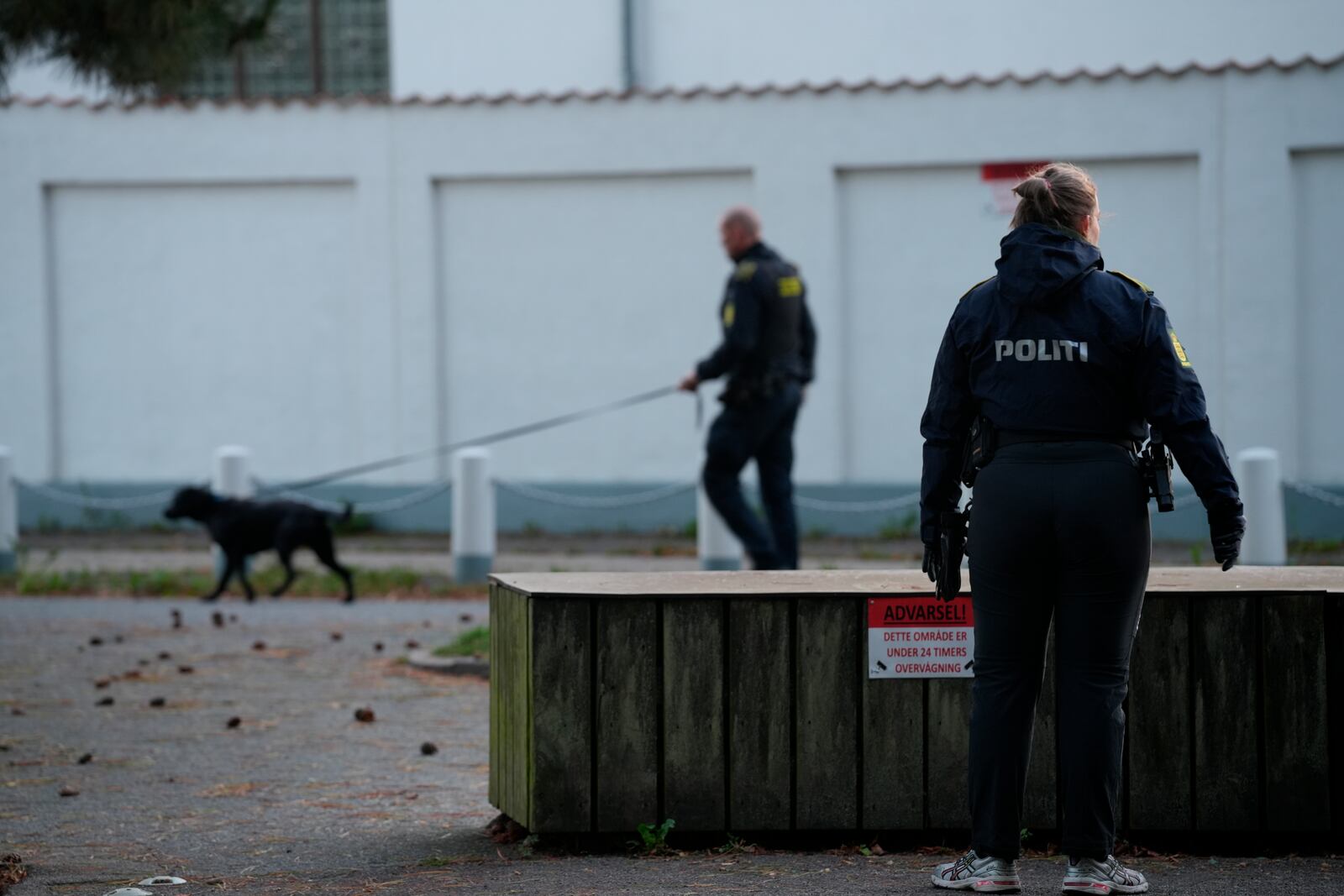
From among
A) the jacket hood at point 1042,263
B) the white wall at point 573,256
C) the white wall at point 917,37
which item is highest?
the white wall at point 917,37

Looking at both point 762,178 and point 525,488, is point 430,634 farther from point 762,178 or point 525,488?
point 762,178

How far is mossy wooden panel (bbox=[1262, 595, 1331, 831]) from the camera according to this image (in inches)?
189

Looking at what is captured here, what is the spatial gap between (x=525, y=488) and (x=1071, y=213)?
36.7 feet

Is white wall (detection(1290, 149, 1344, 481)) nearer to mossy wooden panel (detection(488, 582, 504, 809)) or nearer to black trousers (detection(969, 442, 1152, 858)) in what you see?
mossy wooden panel (detection(488, 582, 504, 809))

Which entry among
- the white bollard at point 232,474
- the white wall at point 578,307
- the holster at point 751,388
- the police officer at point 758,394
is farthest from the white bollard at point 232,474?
the holster at point 751,388

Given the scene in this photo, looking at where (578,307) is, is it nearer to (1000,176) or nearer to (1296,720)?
(1000,176)

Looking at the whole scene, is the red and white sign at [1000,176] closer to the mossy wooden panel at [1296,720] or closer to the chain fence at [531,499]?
the chain fence at [531,499]

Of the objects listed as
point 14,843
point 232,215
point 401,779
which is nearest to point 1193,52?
point 232,215

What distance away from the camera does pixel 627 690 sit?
16.0 feet

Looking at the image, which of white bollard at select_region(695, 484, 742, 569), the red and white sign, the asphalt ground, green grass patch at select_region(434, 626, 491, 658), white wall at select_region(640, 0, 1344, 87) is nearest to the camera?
the asphalt ground

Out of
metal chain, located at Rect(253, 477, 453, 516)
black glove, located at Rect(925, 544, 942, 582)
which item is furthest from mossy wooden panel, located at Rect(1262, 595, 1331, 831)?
metal chain, located at Rect(253, 477, 453, 516)

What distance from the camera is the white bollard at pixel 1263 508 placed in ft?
38.1

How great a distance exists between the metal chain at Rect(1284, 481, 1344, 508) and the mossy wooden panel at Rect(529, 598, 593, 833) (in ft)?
29.9

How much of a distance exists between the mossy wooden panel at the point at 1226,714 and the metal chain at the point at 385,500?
903 centimetres
